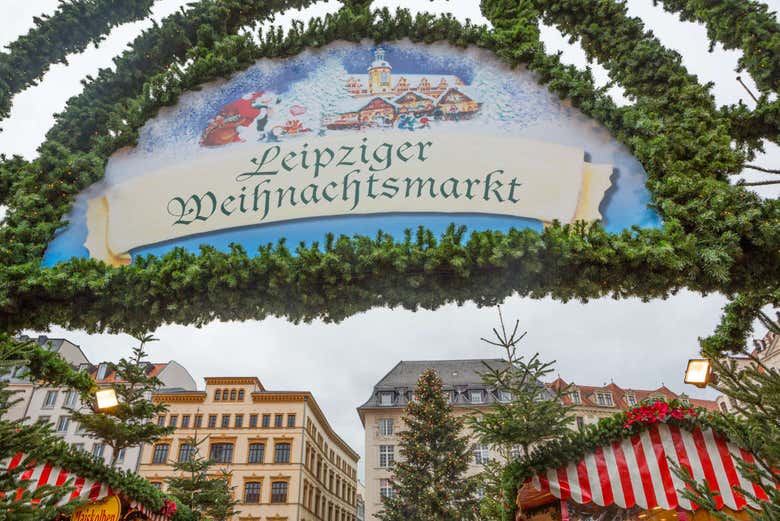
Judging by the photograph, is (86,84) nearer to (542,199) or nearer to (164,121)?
(164,121)

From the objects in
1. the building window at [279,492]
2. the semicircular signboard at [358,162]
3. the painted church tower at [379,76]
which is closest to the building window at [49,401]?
the building window at [279,492]

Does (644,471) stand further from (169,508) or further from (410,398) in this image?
(410,398)

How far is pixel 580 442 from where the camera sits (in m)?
4.84

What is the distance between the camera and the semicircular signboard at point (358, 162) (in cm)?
337

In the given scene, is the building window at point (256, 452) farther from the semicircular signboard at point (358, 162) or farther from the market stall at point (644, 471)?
the semicircular signboard at point (358, 162)

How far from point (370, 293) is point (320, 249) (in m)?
0.51

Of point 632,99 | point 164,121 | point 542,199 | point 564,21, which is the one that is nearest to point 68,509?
point 164,121

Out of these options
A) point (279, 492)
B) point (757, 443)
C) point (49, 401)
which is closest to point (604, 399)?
point (279, 492)

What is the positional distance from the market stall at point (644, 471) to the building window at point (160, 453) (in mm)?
45186

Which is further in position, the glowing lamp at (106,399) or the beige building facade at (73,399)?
the beige building facade at (73,399)

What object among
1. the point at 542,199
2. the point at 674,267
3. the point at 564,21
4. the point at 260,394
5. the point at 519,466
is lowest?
the point at 519,466

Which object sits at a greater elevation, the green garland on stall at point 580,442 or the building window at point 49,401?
the building window at point 49,401

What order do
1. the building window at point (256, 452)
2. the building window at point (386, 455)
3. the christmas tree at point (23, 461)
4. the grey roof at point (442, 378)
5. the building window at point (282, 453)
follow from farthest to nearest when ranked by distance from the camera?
the grey roof at point (442, 378), the building window at point (386, 455), the building window at point (282, 453), the building window at point (256, 452), the christmas tree at point (23, 461)

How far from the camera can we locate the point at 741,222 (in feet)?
9.21
